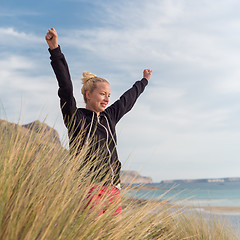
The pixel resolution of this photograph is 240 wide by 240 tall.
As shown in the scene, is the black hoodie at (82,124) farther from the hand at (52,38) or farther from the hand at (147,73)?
the hand at (147,73)

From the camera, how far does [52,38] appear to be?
283cm

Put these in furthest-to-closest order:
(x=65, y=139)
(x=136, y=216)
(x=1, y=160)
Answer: (x=65, y=139)
(x=136, y=216)
(x=1, y=160)

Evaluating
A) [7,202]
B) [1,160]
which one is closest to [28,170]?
[1,160]

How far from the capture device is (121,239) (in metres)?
1.98

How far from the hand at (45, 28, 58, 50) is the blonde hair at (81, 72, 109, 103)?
57 cm

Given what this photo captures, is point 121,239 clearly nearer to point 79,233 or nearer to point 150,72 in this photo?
point 79,233

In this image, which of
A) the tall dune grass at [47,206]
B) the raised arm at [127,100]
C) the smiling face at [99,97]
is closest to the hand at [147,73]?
the raised arm at [127,100]

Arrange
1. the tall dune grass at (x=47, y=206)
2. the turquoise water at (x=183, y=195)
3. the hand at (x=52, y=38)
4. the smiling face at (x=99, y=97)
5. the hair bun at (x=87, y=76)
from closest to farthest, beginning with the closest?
the tall dune grass at (x=47, y=206), the turquoise water at (x=183, y=195), the hand at (x=52, y=38), the smiling face at (x=99, y=97), the hair bun at (x=87, y=76)

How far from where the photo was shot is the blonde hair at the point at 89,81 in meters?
3.24

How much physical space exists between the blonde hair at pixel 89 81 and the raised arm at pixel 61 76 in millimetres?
396

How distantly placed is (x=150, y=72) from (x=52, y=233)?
10.3 ft

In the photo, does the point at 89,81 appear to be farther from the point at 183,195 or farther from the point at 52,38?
the point at 183,195

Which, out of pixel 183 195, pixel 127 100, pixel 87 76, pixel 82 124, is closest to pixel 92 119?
pixel 82 124

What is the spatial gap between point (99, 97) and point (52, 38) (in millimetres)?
703
